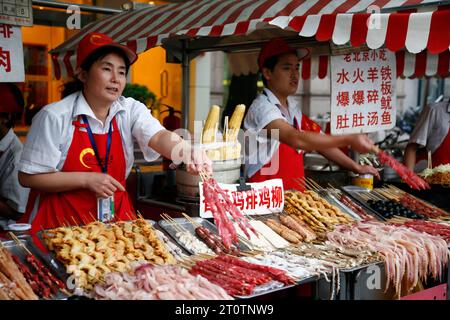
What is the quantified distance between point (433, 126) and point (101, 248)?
422cm

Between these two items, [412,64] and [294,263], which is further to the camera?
[412,64]

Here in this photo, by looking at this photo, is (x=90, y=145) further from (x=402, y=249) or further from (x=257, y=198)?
(x=402, y=249)

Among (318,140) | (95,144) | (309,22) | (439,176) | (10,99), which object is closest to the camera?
(318,140)

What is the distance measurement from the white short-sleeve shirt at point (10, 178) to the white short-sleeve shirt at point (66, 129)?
1277mm

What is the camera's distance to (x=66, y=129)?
3012mm

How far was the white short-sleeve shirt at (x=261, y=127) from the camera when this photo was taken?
3918 millimetres

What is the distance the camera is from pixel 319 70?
7160mm

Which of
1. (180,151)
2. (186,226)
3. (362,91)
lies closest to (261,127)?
(180,151)

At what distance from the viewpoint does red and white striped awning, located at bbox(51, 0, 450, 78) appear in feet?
10.4

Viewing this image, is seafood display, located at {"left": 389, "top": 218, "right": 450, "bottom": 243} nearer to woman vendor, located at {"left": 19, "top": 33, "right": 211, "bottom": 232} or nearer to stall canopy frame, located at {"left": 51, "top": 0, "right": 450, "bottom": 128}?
stall canopy frame, located at {"left": 51, "top": 0, "right": 450, "bottom": 128}

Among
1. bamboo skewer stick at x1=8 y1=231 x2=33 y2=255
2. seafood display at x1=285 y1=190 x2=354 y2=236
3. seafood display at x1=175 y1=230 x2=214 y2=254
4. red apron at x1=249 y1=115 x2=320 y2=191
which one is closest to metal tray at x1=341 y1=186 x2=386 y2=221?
seafood display at x1=285 y1=190 x2=354 y2=236

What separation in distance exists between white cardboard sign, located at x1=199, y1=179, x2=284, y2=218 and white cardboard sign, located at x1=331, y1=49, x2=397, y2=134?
47.1 inches

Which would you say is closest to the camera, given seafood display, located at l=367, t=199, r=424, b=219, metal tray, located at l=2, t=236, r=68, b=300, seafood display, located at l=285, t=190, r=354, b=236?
metal tray, located at l=2, t=236, r=68, b=300
